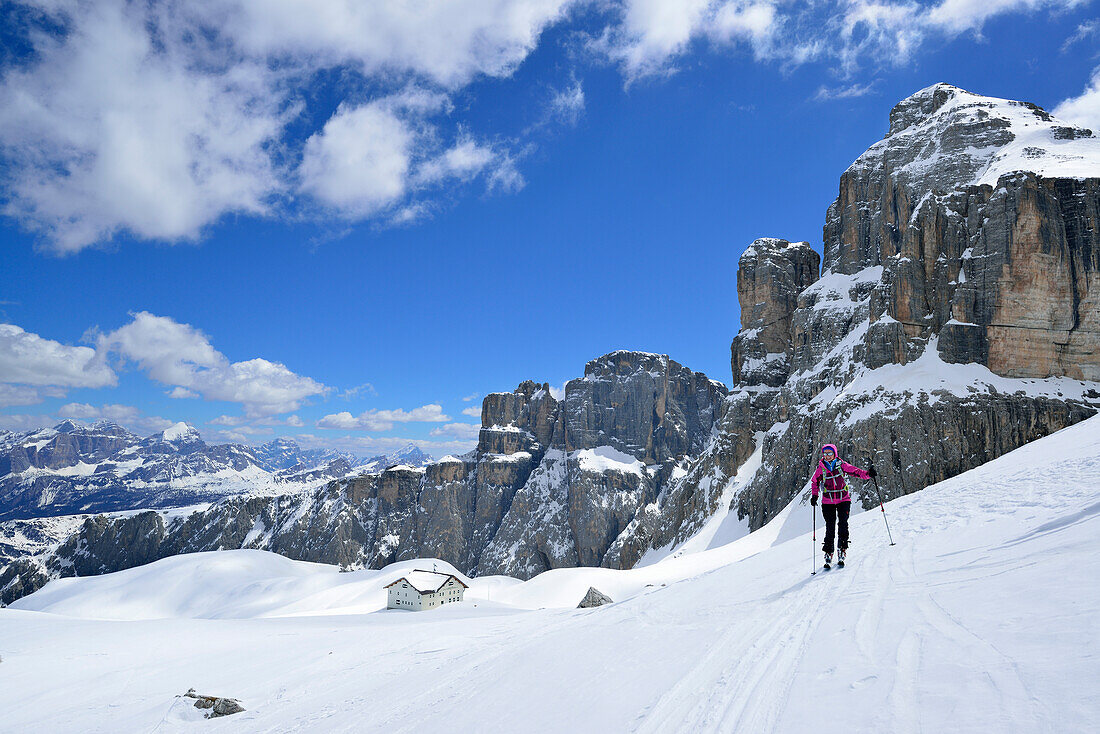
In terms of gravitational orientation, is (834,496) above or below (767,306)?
below

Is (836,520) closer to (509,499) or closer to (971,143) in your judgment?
(971,143)

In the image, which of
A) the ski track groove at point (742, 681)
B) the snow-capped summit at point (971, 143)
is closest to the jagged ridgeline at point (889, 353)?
the snow-capped summit at point (971, 143)

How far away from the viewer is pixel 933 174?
6222cm

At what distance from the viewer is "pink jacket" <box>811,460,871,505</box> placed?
34.0 ft

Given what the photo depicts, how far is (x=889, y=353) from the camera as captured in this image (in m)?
54.0

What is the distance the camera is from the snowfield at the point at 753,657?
147 inches

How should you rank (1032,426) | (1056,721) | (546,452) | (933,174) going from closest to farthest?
1. (1056,721)
2. (1032,426)
3. (933,174)
4. (546,452)

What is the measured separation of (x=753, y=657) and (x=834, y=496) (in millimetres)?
6081

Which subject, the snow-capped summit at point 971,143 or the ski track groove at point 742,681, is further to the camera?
the snow-capped summit at point 971,143

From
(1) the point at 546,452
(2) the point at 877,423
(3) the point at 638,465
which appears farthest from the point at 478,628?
(1) the point at 546,452

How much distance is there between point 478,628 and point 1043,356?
56740 millimetres

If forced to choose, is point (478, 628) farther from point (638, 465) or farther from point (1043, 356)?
point (638, 465)

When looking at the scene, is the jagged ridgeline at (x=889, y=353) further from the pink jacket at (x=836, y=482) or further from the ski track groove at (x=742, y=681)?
the ski track groove at (x=742, y=681)

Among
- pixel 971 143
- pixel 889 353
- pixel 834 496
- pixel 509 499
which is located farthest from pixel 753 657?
pixel 509 499
